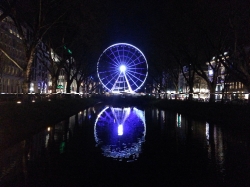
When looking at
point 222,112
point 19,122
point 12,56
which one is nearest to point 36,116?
point 19,122

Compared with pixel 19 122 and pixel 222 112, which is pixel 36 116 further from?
pixel 222 112

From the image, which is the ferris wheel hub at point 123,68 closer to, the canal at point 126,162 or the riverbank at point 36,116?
the riverbank at point 36,116

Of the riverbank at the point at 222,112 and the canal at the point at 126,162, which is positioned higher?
the riverbank at the point at 222,112

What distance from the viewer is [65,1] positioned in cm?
2553

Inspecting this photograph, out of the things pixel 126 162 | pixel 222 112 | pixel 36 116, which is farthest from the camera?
pixel 222 112

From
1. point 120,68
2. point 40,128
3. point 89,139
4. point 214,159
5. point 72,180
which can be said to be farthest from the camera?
point 120,68

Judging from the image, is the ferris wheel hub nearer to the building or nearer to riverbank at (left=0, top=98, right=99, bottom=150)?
the building

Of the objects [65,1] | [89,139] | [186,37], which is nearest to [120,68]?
[186,37]

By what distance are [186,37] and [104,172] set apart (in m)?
31.8

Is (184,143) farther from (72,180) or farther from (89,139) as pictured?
(72,180)

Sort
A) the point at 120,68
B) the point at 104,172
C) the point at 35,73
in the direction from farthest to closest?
the point at 35,73
the point at 120,68
the point at 104,172

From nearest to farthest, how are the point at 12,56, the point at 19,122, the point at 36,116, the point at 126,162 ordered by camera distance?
the point at 126,162
the point at 19,122
the point at 36,116
the point at 12,56

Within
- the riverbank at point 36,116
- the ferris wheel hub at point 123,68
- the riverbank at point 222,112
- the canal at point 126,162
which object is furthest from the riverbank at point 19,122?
the ferris wheel hub at point 123,68

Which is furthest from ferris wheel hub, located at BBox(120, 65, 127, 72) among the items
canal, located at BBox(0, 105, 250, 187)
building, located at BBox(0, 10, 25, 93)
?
canal, located at BBox(0, 105, 250, 187)
